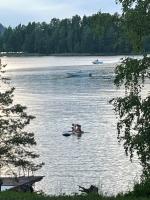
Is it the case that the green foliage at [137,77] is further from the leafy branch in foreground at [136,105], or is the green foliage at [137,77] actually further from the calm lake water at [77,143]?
the calm lake water at [77,143]

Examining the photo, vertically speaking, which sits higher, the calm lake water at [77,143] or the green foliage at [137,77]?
the green foliage at [137,77]

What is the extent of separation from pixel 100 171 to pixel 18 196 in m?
38.5

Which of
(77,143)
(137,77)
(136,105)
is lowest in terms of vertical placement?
(77,143)

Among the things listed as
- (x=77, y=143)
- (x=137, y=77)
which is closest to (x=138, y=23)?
(x=137, y=77)

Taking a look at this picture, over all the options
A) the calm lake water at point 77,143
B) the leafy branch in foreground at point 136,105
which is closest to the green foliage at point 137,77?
the leafy branch in foreground at point 136,105

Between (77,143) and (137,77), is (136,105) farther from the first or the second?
(77,143)

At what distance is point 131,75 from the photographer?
19.2 meters

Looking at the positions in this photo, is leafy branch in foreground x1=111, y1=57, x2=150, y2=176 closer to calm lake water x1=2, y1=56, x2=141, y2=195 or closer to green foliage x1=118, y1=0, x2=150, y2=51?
green foliage x1=118, y1=0, x2=150, y2=51

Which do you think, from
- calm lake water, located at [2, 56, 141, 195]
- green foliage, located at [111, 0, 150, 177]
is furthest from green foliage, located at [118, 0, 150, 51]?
calm lake water, located at [2, 56, 141, 195]

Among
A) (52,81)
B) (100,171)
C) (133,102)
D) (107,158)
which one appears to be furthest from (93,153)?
(52,81)

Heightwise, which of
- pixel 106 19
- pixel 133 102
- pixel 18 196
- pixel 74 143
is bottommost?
pixel 74 143

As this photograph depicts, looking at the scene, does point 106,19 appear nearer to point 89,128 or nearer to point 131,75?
point 131,75

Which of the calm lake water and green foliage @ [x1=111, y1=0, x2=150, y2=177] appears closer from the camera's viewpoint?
green foliage @ [x1=111, y1=0, x2=150, y2=177]

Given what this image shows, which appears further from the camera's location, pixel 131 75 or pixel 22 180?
pixel 22 180
